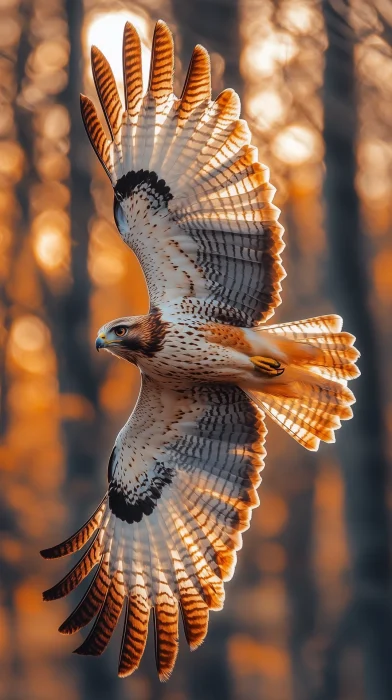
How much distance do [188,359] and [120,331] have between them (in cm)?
16

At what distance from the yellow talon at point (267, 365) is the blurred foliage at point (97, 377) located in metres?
1.63

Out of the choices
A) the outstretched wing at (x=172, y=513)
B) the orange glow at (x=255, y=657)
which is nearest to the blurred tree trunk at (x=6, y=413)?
the orange glow at (x=255, y=657)

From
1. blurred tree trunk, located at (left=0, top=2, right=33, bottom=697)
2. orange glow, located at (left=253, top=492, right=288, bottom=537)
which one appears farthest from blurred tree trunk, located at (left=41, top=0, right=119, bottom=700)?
orange glow, located at (left=253, top=492, right=288, bottom=537)

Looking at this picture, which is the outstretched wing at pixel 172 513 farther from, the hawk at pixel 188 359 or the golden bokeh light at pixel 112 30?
the golden bokeh light at pixel 112 30

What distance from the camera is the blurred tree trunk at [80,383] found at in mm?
4191

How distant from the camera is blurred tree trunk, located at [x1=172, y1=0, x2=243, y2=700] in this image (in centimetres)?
423

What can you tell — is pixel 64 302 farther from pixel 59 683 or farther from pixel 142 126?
pixel 142 126

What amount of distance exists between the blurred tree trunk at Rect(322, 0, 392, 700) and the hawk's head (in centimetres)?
187

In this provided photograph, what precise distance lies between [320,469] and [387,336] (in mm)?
575

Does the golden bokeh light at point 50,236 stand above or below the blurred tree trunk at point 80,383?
above

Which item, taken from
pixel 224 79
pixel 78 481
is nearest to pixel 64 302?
pixel 78 481

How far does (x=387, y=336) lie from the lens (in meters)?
4.37

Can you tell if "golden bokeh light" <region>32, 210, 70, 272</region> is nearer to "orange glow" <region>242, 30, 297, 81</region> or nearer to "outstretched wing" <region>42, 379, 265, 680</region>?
"orange glow" <region>242, 30, 297, 81</region>

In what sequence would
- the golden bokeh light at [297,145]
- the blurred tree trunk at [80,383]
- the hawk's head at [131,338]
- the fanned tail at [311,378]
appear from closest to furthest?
1. the hawk's head at [131,338]
2. the fanned tail at [311,378]
3. the blurred tree trunk at [80,383]
4. the golden bokeh light at [297,145]
